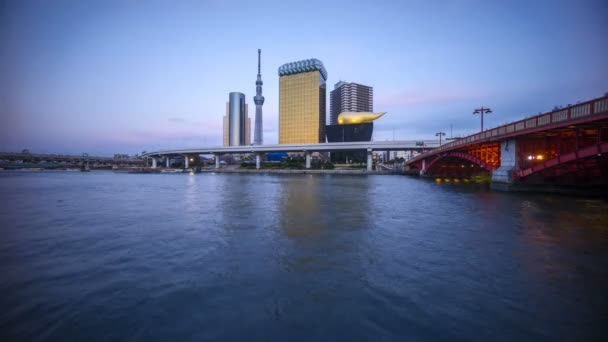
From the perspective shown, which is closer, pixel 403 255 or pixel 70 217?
pixel 403 255

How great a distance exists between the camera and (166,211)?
16.1 m

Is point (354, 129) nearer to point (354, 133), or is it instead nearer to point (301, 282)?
point (354, 133)

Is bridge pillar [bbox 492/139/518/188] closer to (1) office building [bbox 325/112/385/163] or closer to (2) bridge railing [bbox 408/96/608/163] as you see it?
(2) bridge railing [bbox 408/96/608/163]

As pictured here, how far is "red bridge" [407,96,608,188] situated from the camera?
1730cm

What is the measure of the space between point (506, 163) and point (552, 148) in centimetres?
442

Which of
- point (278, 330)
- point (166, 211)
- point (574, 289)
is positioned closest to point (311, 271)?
point (278, 330)

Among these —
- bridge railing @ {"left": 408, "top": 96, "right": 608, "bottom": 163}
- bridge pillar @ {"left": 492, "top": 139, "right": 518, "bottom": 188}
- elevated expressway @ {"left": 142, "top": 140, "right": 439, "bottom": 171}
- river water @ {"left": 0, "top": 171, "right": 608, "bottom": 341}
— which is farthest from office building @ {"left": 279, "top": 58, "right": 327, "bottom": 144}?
river water @ {"left": 0, "top": 171, "right": 608, "bottom": 341}

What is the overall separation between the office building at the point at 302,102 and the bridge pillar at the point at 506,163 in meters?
139

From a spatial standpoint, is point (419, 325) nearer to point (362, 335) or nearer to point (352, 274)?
point (362, 335)

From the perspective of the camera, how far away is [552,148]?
23.9m

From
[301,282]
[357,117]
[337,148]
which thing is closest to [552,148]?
[301,282]

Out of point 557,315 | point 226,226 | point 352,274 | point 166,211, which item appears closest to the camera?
point 557,315

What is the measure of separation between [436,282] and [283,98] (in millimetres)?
179626

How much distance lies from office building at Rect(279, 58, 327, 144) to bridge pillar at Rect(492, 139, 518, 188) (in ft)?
456
